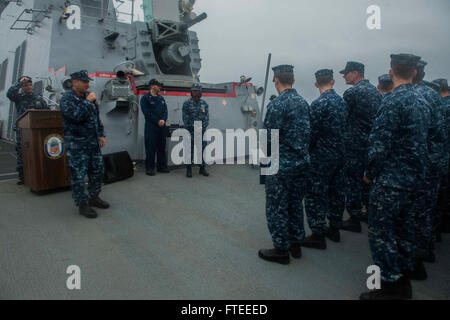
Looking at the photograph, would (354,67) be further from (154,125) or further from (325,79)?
(154,125)

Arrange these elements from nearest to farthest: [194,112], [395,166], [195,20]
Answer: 1. [395,166]
2. [194,112]
3. [195,20]

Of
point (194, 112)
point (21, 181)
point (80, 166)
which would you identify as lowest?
point (21, 181)

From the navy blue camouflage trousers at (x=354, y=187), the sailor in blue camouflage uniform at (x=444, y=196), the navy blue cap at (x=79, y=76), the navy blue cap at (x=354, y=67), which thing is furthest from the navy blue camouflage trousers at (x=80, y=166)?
the sailor in blue camouflage uniform at (x=444, y=196)

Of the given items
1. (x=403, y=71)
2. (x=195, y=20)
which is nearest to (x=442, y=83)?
(x=403, y=71)

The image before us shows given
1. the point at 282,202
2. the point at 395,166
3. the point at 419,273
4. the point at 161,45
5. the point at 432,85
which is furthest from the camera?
the point at 161,45

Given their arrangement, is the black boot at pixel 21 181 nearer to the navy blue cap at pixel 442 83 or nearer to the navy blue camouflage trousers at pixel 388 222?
the navy blue camouflage trousers at pixel 388 222

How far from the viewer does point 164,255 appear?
2652 mm

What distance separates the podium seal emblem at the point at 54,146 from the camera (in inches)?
168

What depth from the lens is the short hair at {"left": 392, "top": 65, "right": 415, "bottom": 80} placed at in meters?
2.13

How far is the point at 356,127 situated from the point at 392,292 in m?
1.96

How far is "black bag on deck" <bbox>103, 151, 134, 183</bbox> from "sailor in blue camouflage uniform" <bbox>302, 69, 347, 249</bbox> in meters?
3.24

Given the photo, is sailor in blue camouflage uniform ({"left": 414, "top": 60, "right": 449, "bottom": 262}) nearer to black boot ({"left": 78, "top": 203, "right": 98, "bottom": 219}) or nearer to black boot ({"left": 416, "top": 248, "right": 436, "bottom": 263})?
black boot ({"left": 416, "top": 248, "right": 436, "bottom": 263})

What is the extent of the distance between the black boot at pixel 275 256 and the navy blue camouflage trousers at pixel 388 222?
71 centimetres

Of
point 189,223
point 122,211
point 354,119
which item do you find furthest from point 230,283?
point 354,119
